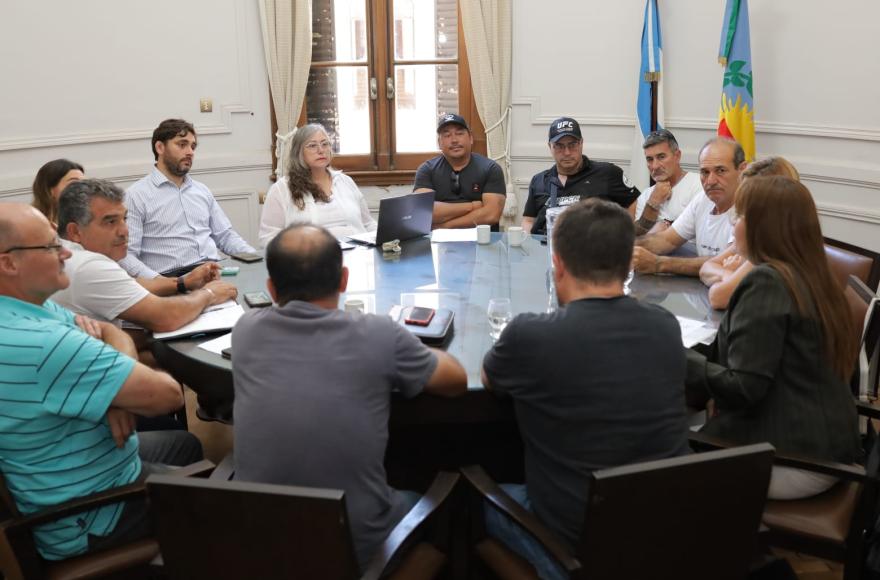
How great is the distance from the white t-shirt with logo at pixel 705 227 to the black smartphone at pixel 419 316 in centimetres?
140

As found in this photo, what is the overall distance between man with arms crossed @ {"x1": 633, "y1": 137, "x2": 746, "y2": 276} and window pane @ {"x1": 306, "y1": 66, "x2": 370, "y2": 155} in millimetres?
2789

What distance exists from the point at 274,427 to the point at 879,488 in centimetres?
134

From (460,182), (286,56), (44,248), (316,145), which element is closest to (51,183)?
(316,145)

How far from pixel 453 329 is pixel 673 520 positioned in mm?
1068

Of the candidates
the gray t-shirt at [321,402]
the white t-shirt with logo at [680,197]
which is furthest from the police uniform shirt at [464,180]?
the gray t-shirt at [321,402]

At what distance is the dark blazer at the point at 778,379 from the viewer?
187cm

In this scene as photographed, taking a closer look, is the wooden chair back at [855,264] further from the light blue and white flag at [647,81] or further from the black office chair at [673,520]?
the light blue and white flag at [647,81]

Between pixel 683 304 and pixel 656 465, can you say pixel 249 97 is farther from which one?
pixel 656 465

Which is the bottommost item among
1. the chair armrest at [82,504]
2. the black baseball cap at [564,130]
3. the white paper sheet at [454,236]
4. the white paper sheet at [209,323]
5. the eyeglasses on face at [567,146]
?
the chair armrest at [82,504]

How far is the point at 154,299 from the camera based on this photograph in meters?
2.42

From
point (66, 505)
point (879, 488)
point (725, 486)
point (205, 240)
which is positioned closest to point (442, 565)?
Result: point (725, 486)

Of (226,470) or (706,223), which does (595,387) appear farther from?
(706,223)

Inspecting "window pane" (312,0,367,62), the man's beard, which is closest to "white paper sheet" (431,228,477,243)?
the man's beard

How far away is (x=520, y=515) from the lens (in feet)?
5.14
